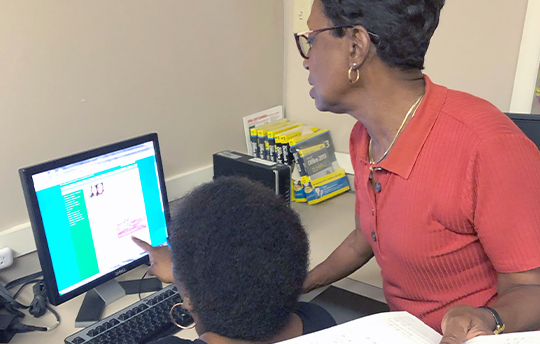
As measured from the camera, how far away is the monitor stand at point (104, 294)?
3.62 feet

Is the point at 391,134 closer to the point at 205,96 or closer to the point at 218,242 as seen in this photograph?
the point at 218,242

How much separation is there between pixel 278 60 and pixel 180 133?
0.64 meters

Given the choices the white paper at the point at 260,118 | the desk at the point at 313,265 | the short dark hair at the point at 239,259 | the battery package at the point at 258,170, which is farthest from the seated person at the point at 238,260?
the white paper at the point at 260,118

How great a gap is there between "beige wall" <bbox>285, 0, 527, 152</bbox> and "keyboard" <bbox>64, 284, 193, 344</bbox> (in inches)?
49.3

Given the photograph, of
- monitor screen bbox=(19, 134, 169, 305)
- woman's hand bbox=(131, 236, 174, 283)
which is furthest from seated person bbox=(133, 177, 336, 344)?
monitor screen bbox=(19, 134, 169, 305)

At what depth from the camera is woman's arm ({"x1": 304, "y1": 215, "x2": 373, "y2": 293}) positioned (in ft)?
3.88

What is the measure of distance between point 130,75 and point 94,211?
512 millimetres

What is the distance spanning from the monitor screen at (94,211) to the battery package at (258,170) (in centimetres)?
35

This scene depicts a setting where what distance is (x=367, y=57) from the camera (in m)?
0.88

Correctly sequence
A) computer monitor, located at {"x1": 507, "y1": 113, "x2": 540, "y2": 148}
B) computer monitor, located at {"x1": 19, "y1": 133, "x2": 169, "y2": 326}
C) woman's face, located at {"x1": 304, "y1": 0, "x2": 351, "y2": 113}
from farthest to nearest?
computer monitor, located at {"x1": 507, "y1": 113, "x2": 540, "y2": 148}
computer monitor, located at {"x1": 19, "y1": 133, "x2": 169, "y2": 326}
woman's face, located at {"x1": 304, "y1": 0, "x2": 351, "y2": 113}

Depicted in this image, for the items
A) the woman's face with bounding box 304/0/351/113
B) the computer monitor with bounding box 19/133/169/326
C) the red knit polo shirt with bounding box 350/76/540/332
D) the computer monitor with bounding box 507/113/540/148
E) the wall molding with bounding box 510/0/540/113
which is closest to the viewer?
the red knit polo shirt with bounding box 350/76/540/332

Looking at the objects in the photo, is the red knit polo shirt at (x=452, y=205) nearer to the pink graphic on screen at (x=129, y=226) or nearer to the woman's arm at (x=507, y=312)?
the woman's arm at (x=507, y=312)

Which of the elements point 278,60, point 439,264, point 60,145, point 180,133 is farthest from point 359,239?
point 278,60

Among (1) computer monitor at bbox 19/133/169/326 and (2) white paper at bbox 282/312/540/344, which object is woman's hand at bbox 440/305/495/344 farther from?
(1) computer monitor at bbox 19/133/169/326
